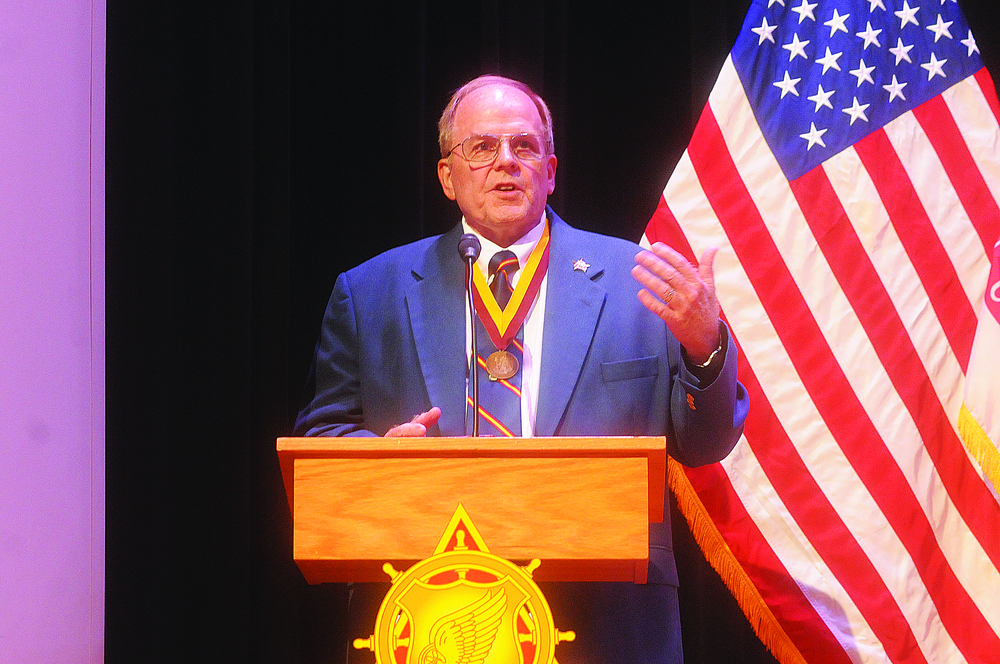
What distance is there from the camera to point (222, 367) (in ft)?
9.28

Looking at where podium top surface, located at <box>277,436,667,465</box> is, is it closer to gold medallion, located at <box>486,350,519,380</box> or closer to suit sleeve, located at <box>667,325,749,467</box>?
suit sleeve, located at <box>667,325,749,467</box>

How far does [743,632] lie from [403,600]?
1.82 metres

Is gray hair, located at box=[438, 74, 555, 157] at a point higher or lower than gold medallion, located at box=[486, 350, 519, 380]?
higher

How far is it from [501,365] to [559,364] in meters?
0.13

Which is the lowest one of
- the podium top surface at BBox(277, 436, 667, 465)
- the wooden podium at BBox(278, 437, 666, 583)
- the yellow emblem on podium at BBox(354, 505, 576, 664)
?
the yellow emblem on podium at BBox(354, 505, 576, 664)

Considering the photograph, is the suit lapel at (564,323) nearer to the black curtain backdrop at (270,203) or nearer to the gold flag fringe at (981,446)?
the black curtain backdrop at (270,203)

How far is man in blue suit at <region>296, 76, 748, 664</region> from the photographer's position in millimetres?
1951

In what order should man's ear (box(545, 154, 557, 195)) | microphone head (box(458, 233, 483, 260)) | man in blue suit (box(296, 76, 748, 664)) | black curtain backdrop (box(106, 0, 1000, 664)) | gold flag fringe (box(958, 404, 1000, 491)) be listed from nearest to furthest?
microphone head (box(458, 233, 483, 260)) < man in blue suit (box(296, 76, 748, 664)) < man's ear (box(545, 154, 557, 195)) < gold flag fringe (box(958, 404, 1000, 491)) < black curtain backdrop (box(106, 0, 1000, 664))

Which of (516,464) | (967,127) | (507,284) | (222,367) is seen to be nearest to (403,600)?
(516,464)

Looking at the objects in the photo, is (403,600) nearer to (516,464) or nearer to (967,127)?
(516,464)

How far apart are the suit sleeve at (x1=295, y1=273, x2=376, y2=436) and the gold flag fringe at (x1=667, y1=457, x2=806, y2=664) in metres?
0.94

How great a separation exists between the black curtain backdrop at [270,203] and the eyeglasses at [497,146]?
23.7 inches

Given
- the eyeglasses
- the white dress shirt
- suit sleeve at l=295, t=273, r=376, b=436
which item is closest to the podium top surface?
the white dress shirt

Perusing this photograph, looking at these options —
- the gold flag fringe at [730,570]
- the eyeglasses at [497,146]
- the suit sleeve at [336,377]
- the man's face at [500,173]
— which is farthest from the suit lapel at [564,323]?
the gold flag fringe at [730,570]
